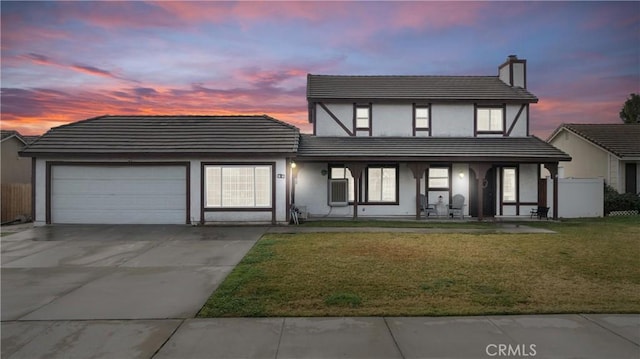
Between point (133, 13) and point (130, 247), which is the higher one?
point (133, 13)

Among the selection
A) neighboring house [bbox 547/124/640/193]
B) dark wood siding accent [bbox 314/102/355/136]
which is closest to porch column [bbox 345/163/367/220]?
dark wood siding accent [bbox 314/102/355/136]

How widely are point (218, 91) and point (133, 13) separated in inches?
367

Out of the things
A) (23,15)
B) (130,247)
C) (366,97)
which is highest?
(23,15)

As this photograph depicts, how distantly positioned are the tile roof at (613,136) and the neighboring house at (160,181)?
19.2 metres

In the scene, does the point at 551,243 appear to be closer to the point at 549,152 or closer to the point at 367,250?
the point at 367,250

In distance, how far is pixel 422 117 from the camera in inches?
794

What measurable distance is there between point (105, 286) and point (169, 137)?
1121 cm

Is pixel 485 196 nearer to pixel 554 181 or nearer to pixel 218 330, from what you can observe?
pixel 554 181

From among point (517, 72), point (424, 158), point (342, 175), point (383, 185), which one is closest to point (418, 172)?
point (424, 158)

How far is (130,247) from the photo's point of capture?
1162cm

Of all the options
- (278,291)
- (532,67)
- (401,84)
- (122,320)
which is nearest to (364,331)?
(278,291)

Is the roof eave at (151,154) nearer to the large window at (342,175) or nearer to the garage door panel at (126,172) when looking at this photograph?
the garage door panel at (126,172)

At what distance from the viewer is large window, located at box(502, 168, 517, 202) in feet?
63.1

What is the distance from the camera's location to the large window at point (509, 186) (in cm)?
1922
